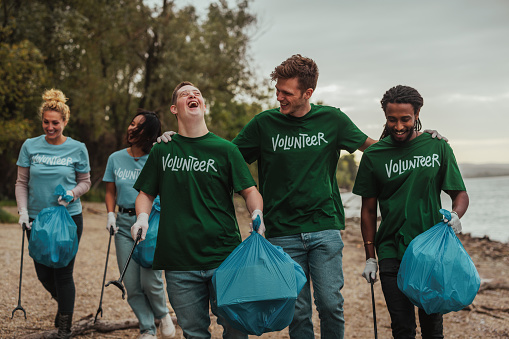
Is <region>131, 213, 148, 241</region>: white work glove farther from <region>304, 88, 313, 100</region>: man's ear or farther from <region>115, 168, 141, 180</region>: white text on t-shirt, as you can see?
<region>115, 168, 141, 180</region>: white text on t-shirt

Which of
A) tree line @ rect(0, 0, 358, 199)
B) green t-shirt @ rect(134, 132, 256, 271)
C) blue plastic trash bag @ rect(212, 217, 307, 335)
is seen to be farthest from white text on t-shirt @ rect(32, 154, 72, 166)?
Answer: tree line @ rect(0, 0, 358, 199)

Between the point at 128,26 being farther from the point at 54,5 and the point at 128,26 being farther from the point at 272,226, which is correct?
the point at 272,226

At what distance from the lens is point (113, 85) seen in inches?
822

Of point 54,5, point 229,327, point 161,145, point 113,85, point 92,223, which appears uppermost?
point 54,5

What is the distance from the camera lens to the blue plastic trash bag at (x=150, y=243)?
425 cm

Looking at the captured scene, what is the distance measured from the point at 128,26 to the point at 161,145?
57.2 feet

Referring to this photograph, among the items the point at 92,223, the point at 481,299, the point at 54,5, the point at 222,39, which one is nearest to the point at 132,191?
the point at 481,299

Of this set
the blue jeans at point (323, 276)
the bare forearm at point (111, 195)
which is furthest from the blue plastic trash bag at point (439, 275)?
the bare forearm at point (111, 195)

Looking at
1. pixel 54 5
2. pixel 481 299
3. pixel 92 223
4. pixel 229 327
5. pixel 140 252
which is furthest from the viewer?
pixel 54 5

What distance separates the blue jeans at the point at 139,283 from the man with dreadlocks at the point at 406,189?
6.64ft

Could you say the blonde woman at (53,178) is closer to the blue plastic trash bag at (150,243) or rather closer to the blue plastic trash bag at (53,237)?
the blue plastic trash bag at (53,237)

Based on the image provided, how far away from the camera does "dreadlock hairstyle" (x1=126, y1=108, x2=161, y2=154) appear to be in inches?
183

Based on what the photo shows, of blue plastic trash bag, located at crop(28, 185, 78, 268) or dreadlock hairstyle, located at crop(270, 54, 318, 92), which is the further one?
blue plastic trash bag, located at crop(28, 185, 78, 268)

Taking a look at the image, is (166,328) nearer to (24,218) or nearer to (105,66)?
(24,218)
